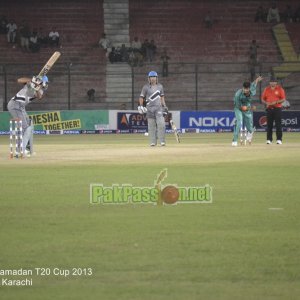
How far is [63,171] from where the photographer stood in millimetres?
22719

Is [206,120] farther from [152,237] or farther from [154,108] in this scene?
[152,237]

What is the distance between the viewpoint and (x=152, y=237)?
42.2ft

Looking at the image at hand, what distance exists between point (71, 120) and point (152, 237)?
114ft

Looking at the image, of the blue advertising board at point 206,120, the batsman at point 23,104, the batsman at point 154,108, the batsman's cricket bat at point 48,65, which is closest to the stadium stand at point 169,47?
the blue advertising board at point 206,120

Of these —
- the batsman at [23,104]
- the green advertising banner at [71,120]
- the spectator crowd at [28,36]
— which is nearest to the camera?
the batsman at [23,104]

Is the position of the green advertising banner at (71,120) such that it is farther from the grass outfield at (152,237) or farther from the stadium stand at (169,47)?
the grass outfield at (152,237)

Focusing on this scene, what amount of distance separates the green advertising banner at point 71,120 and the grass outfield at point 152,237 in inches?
940

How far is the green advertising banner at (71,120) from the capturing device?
47062 millimetres

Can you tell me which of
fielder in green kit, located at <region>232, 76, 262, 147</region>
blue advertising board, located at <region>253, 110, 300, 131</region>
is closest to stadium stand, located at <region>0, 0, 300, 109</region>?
blue advertising board, located at <region>253, 110, 300, 131</region>

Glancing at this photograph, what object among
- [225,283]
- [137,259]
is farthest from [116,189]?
[225,283]

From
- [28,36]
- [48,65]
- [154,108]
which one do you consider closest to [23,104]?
[48,65]

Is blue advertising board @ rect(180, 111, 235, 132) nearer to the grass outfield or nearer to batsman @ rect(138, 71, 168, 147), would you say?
batsman @ rect(138, 71, 168, 147)

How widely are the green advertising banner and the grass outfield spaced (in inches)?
940

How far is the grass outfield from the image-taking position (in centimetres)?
997
